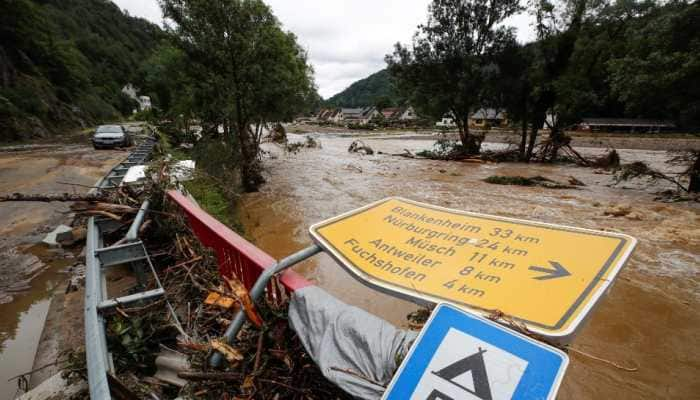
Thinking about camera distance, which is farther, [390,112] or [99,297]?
[390,112]

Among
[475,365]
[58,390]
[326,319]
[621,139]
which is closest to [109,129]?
[58,390]

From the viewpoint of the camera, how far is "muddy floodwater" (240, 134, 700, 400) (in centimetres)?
329

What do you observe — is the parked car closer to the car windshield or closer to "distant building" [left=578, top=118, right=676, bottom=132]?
the car windshield

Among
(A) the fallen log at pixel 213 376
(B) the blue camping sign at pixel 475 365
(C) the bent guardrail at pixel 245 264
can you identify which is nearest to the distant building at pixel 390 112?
(C) the bent guardrail at pixel 245 264

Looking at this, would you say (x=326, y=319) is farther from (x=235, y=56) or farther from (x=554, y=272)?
(x=235, y=56)

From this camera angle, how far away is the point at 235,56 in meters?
9.38

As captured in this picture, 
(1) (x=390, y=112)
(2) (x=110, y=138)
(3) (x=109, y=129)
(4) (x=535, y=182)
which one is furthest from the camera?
(1) (x=390, y=112)

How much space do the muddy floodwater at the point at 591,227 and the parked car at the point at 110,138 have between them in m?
8.46

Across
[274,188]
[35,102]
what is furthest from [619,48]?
[35,102]

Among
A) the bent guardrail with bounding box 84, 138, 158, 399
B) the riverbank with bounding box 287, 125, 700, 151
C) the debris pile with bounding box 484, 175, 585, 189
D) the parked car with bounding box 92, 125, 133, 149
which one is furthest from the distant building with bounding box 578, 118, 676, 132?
the bent guardrail with bounding box 84, 138, 158, 399

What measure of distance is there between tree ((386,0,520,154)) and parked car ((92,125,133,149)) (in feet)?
54.7

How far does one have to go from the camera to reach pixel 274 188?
39.5 feet

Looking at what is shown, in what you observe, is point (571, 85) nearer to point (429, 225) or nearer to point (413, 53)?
point (413, 53)

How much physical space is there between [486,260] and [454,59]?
836 inches
